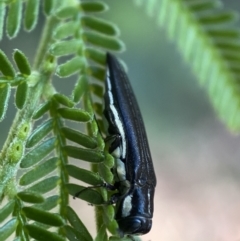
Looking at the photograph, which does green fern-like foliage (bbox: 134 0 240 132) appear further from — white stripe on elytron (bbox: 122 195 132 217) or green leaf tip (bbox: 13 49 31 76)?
green leaf tip (bbox: 13 49 31 76)

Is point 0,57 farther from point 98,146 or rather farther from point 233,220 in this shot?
point 233,220

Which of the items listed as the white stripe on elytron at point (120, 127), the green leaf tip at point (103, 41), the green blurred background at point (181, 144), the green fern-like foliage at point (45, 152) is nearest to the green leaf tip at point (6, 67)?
the green fern-like foliage at point (45, 152)

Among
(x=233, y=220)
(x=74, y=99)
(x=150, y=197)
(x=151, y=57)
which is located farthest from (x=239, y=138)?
(x=74, y=99)

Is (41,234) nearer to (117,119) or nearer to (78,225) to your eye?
(78,225)

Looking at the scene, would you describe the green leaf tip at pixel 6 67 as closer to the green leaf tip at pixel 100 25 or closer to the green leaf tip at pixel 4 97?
the green leaf tip at pixel 4 97

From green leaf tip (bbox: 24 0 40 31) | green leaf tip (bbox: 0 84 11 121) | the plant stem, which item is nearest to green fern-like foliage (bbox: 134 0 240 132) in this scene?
the plant stem
